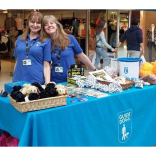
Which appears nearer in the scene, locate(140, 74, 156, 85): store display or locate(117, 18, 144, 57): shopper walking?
locate(140, 74, 156, 85): store display

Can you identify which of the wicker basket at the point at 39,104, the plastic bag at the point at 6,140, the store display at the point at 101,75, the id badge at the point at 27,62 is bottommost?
the plastic bag at the point at 6,140

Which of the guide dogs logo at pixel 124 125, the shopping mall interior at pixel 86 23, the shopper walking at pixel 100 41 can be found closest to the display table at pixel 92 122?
the guide dogs logo at pixel 124 125

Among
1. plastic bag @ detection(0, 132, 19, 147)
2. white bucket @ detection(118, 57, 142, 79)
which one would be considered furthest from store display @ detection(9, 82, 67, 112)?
white bucket @ detection(118, 57, 142, 79)

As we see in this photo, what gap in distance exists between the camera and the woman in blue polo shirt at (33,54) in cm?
289

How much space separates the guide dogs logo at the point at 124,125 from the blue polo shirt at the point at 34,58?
976 mm

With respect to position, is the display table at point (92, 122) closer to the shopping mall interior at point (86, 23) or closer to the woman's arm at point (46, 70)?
the woman's arm at point (46, 70)

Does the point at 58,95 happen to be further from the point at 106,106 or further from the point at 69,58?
the point at 69,58

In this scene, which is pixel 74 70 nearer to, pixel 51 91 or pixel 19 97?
pixel 51 91

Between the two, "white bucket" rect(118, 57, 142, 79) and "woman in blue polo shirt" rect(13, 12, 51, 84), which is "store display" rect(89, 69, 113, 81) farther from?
"woman in blue polo shirt" rect(13, 12, 51, 84)

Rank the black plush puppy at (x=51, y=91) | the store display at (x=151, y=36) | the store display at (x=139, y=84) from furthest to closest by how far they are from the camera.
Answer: the store display at (x=151, y=36), the store display at (x=139, y=84), the black plush puppy at (x=51, y=91)

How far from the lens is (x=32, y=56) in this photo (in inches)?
114

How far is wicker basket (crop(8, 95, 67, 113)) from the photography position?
6.30 feet

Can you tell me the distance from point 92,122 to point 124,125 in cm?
42

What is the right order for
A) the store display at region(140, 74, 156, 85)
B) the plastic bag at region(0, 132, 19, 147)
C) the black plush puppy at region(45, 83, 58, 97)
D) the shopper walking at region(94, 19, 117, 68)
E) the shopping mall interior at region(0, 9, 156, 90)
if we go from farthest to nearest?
the shopping mall interior at region(0, 9, 156, 90) → the shopper walking at region(94, 19, 117, 68) → the store display at region(140, 74, 156, 85) → the plastic bag at region(0, 132, 19, 147) → the black plush puppy at region(45, 83, 58, 97)
